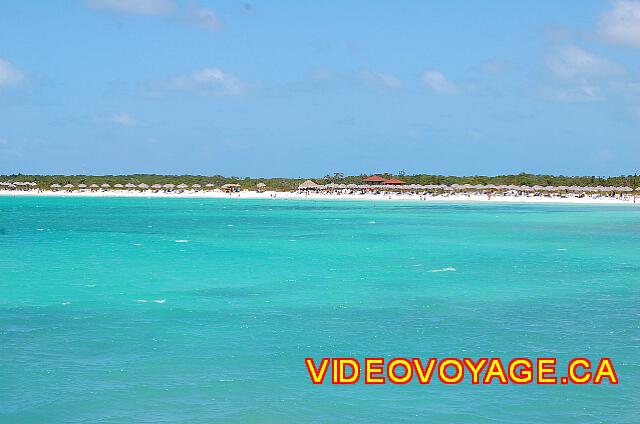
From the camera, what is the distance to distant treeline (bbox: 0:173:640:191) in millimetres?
139000

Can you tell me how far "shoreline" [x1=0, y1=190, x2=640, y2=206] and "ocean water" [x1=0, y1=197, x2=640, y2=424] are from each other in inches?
3320

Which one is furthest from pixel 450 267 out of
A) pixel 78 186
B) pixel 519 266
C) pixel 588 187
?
pixel 78 186

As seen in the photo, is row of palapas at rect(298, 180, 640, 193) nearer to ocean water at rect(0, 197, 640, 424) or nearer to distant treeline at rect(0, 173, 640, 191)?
distant treeline at rect(0, 173, 640, 191)

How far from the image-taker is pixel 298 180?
175500mm

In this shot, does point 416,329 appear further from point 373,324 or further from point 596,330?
point 596,330

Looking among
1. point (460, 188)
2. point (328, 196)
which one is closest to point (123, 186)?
point (328, 196)

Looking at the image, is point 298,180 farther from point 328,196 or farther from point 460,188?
point 460,188

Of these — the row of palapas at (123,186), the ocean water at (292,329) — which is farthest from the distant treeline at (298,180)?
the ocean water at (292,329)

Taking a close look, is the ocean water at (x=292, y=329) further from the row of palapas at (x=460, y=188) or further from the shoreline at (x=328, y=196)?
the row of palapas at (x=460, y=188)

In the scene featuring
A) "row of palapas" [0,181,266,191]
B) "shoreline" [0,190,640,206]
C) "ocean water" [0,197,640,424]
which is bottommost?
"ocean water" [0,197,640,424]

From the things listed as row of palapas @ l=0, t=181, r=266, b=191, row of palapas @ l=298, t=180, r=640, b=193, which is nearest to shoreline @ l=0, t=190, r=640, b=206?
row of palapas @ l=0, t=181, r=266, b=191

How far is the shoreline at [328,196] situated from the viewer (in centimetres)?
11781

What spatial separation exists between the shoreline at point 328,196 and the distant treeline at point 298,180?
836 cm

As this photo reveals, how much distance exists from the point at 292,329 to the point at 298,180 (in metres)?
157
